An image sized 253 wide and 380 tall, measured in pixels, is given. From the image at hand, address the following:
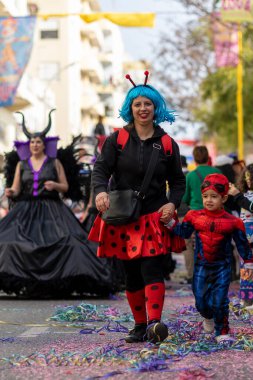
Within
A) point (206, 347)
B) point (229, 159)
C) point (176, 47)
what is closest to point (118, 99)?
point (176, 47)

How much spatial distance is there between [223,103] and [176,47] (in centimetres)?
280

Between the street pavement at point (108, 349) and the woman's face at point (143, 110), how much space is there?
4.81ft

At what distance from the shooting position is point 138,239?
24.4 feet

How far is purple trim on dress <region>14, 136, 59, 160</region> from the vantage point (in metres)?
12.7

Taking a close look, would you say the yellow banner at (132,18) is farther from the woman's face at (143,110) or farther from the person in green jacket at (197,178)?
the woman's face at (143,110)

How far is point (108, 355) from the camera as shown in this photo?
21.8ft

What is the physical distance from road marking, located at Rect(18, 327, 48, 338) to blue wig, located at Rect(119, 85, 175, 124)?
67.8 inches

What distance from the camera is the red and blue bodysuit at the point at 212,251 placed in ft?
24.7

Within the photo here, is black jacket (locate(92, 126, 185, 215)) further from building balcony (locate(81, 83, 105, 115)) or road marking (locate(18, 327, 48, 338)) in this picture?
building balcony (locate(81, 83, 105, 115))

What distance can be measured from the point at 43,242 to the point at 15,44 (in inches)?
402

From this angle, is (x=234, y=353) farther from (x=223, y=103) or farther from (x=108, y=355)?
(x=223, y=103)

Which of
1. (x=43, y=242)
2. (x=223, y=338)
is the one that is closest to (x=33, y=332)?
(x=223, y=338)

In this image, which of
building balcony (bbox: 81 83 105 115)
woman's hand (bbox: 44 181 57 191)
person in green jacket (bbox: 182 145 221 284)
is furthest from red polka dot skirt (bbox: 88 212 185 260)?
building balcony (bbox: 81 83 105 115)

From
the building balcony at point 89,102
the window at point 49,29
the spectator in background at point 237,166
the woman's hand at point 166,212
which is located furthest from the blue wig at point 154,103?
the building balcony at point 89,102
